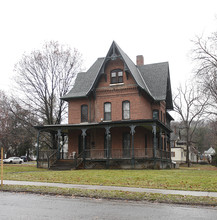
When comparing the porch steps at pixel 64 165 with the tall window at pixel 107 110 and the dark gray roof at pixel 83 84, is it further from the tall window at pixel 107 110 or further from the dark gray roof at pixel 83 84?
the dark gray roof at pixel 83 84

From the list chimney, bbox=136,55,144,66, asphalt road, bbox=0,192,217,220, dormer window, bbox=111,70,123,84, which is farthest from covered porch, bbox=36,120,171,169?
asphalt road, bbox=0,192,217,220

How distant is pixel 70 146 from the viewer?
29.8 m

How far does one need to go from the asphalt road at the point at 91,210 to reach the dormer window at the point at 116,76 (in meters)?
20.4

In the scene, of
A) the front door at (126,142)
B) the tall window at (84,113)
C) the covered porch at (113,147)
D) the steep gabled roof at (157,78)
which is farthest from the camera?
the tall window at (84,113)

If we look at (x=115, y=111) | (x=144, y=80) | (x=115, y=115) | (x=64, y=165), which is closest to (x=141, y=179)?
(x=64, y=165)

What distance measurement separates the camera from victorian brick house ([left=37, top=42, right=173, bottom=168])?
26.0m

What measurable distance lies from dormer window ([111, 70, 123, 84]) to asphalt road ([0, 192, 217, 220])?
20395mm

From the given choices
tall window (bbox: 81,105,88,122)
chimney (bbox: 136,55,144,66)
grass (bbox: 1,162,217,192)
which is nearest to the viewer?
grass (bbox: 1,162,217,192)

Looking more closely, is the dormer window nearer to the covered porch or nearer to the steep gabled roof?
the steep gabled roof

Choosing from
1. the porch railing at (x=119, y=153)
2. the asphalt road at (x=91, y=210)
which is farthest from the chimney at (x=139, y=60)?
the asphalt road at (x=91, y=210)

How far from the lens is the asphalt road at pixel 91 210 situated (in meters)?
6.79

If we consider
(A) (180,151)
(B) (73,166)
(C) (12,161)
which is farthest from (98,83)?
(A) (180,151)

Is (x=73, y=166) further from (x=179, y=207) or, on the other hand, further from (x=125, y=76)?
(x=179, y=207)

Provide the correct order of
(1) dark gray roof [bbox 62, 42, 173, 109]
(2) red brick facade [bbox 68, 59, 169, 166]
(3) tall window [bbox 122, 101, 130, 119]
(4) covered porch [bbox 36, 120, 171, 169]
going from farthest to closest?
(1) dark gray roof [bbox 62, 42, 173, 109], (3) tall window [bbox 122, 101, 130, 119], (2) red brick facade [bbox 68, 59, 169, 166], (4) covered porch [bbox 36, 120, 171, 169]
